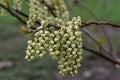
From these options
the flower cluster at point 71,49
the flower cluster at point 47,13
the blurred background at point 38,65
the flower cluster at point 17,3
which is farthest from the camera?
the blurred background at point 38,65

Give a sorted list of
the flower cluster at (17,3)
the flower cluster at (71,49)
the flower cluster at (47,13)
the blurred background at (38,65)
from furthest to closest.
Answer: the blurred background at (38,65), the flower cluster at (17,3), the flower cluster at (47,13), the flower cluster at (71,49)

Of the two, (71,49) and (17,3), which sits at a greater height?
(17,3)

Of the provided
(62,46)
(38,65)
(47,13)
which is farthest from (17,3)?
(38,65)

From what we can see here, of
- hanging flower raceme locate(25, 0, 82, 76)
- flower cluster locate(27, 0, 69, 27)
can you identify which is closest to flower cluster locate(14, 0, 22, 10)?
flower cluster locate(27, 0, 69, 27)

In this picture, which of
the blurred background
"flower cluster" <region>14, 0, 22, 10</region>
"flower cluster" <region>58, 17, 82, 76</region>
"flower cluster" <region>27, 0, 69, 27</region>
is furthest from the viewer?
the blurred background

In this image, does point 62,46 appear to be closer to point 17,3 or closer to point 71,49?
point 71,49

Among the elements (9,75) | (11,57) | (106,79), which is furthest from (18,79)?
(106,79)

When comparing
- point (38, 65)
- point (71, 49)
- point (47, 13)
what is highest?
point (38, 65)

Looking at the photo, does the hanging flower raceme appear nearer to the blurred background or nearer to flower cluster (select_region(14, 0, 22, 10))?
flower cluster (select_region(14, 0, 22, 10))

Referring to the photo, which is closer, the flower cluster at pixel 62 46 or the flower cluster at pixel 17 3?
the flower cluster at pixel 62 46

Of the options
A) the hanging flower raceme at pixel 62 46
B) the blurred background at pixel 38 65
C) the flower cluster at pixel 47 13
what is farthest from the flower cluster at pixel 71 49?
the blurred background at pixel 38 65

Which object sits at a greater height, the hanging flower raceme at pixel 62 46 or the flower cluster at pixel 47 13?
the flower cluster at pixel 47 13

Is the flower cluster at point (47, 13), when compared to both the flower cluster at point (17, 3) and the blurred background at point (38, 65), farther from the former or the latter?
the blurred background at point (38, 65)
